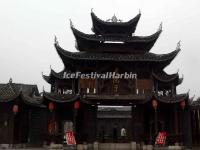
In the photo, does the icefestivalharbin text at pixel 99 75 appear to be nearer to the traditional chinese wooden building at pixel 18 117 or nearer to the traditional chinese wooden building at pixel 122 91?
the traditional chinese wooden building at pixel 122 91

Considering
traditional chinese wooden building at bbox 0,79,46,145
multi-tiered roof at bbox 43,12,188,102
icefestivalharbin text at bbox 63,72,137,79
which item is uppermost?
multi-tiered roof at bbox 43,12,188,102

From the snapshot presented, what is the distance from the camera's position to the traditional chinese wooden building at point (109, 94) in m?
25.0

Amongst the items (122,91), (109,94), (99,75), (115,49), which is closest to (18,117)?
(99,75)

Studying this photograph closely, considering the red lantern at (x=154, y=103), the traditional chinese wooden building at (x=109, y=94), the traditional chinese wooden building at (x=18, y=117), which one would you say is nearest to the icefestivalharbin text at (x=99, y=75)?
the traditional chinese wooden building at (x=109, y=94)

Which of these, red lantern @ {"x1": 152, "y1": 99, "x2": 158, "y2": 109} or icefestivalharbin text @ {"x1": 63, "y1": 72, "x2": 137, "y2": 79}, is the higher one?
icefestivalharbin text @ {"x1": 63, "y1": 72, "x2": 137, "y2": 79}

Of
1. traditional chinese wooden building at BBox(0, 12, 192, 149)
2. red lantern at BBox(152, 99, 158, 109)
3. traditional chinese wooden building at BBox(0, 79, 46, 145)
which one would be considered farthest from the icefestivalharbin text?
traditional chinese wooden building at BBox(0, 79, 46, 145)

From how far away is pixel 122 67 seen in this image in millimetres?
27531

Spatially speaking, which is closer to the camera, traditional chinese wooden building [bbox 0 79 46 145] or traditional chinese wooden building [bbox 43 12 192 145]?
traditional chinese wooden building [bbox 43 12 192 145]

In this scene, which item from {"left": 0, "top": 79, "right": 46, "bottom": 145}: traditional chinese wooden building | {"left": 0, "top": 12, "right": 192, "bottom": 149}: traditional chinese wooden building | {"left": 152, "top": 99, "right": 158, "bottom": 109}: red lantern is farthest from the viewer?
{"left": 0, "top": 79, "right": 46, "bottom": 145}: traditional chinese wooden building

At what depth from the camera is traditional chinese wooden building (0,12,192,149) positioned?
81.9ft

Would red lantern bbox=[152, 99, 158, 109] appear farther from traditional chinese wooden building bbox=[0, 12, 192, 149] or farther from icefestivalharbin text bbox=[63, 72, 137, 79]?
icefestivalharbin text bbox=[63, 72, 137, 79]

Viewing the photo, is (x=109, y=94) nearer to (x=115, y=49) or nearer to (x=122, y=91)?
(x=122, y=91)

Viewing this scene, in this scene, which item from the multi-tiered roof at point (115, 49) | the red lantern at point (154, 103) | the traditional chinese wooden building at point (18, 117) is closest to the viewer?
the red lantern at point (154, 103)

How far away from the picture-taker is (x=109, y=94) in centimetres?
2675
